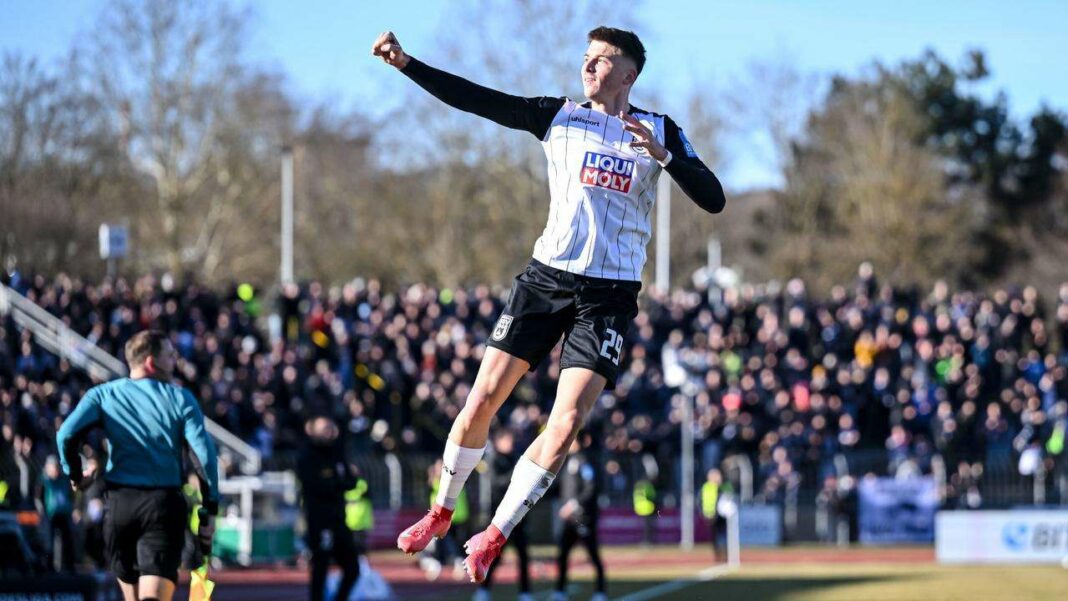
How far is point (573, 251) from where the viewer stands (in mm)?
8836

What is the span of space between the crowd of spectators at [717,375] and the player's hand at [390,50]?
2090 cm

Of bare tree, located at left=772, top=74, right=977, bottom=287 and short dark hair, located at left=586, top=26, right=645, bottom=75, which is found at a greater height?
bare tree, located at left=772, top=74, right=977, bottom=287

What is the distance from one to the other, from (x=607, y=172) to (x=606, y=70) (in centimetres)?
56

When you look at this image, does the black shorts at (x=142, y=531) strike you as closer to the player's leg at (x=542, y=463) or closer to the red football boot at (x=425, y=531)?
the red football boot at (x=425, y=531)

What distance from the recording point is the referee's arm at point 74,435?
10078 millimetres

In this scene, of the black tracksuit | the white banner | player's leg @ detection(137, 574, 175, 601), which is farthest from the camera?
the white banner

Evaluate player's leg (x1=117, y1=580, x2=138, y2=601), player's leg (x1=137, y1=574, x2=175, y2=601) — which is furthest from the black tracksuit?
player's leg (x1=137, y1=574, x2=175, y2=601)

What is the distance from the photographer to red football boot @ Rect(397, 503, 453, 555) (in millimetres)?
8727

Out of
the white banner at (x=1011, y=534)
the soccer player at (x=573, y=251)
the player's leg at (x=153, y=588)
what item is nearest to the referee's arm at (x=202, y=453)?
the player's leg at (x=153, y=588)

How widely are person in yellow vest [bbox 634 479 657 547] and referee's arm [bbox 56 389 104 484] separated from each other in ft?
67.5

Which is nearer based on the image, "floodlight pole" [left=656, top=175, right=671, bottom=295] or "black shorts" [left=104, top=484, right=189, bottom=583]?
"black shorts" [left=104, top=484, right=189, bottom=583]

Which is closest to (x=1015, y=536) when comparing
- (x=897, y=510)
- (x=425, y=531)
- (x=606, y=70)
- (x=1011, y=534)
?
(x=1011, y=534)

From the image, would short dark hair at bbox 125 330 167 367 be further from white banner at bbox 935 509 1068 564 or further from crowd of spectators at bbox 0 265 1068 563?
white banner at bbox 935 509 1068 564

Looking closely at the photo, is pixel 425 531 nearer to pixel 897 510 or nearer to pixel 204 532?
pixel 204 532
